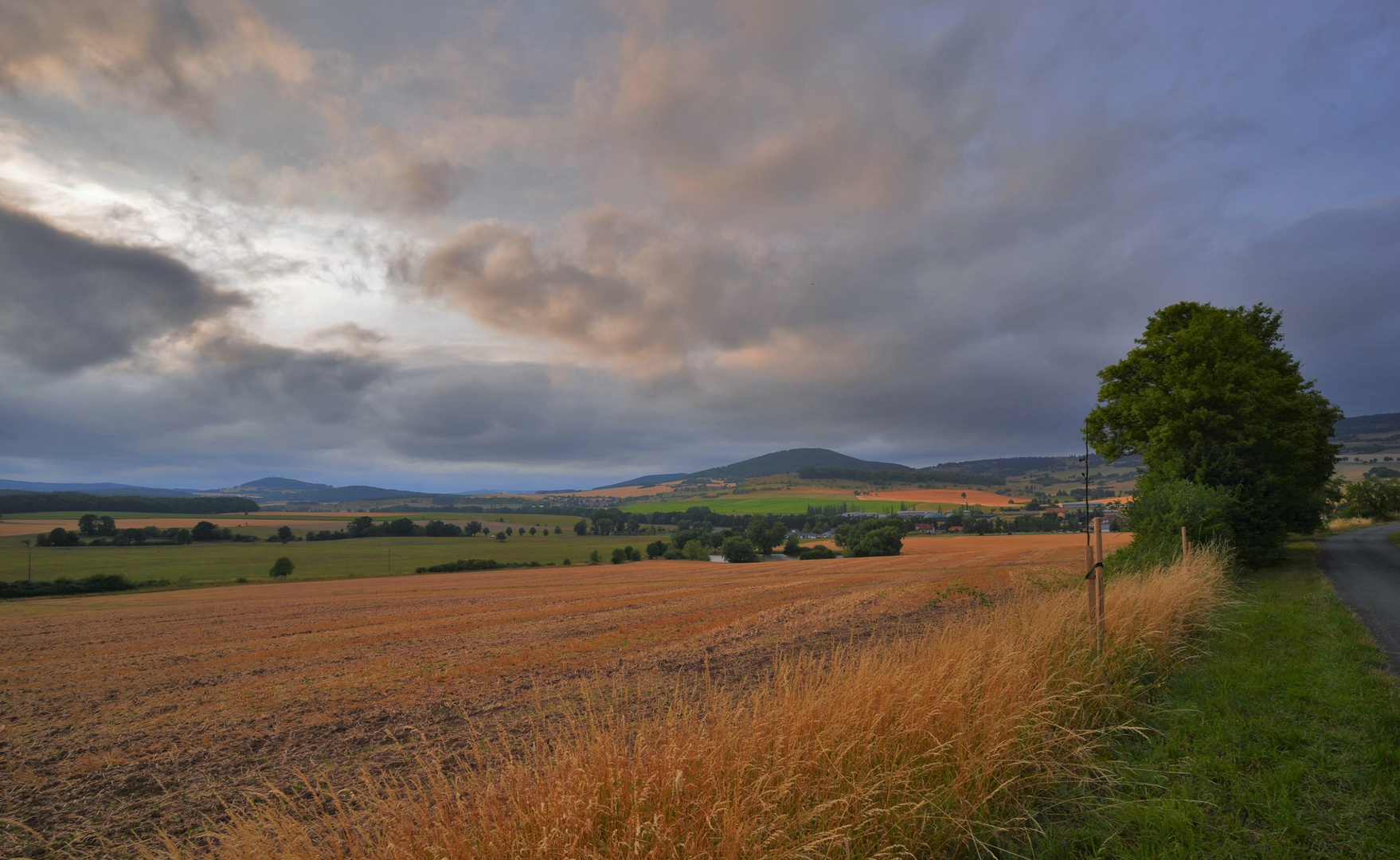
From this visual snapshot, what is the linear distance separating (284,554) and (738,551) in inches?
2232

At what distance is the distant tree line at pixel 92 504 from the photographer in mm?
114438

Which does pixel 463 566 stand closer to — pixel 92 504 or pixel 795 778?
pixel 795 778

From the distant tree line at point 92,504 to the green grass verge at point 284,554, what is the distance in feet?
163

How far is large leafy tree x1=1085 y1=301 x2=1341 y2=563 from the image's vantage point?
21531mm

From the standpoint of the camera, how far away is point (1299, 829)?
14.6 ft

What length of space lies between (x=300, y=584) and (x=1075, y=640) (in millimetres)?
54867

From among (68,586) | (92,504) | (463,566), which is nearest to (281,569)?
(68,586)

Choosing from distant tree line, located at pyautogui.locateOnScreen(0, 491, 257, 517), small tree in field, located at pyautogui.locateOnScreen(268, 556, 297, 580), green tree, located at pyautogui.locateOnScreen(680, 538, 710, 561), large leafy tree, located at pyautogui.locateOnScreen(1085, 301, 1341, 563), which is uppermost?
large leafy tree, located at pyautogui.locateOnScreen(1085, 301, 1341, 563)

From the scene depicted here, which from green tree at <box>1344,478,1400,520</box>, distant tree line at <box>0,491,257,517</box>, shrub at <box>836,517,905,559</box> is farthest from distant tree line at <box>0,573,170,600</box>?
green tree at <box>1344,478,1400,520</box>

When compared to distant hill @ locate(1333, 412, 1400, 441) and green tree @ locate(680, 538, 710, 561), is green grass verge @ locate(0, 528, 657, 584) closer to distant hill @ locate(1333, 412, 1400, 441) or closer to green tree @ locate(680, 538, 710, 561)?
green tree @ locate(680, 538, 710, 561)

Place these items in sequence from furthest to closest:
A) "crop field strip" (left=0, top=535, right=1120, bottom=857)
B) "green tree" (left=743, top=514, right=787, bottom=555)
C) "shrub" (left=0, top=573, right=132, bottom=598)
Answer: "green tree" (left=743, top=514, right=787, bottom=555)
"shrub" (left=0, top=573, right=132, bottom=598)
"crop field strip" (left=0, top=535, right=1120, bottom=857)

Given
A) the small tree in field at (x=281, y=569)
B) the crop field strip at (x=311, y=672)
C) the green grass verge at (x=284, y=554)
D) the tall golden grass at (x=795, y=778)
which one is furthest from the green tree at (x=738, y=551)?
the tall golden grass at (x=795, y=778)

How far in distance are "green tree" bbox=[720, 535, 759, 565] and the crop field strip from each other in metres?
37.4

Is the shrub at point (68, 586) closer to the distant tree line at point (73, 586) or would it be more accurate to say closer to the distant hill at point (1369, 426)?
the distant tree line at point (73, 586)
